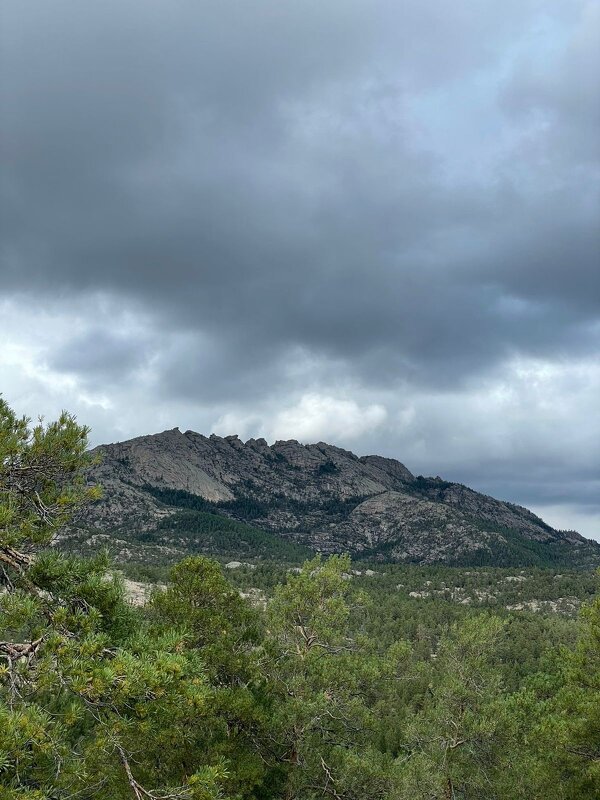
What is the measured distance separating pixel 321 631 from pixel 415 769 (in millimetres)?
7983

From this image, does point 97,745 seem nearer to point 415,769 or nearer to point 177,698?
point 177,698

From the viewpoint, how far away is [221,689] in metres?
19.6

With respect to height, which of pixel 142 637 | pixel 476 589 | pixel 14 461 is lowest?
pixel 476 589

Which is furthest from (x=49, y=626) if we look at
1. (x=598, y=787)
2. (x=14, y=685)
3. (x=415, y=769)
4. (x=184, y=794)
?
(x=598, y=787)

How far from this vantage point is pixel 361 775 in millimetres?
21422

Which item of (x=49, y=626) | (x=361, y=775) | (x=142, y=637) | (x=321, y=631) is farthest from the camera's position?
(x=321, y=631)

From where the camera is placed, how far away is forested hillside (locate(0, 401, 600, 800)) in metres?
8.17

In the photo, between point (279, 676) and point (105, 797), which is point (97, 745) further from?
point (279, 676)

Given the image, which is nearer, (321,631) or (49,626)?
(49,626)

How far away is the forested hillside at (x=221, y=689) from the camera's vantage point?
8172 millimetres

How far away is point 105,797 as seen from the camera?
10016 millimetres

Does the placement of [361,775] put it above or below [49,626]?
below

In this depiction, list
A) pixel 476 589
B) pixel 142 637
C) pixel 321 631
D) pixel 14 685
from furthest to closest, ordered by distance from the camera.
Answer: pixel 476 589 < pixel 321 631 < pixel 142 637 < pixel 14 685

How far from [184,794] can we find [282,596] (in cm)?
1657
